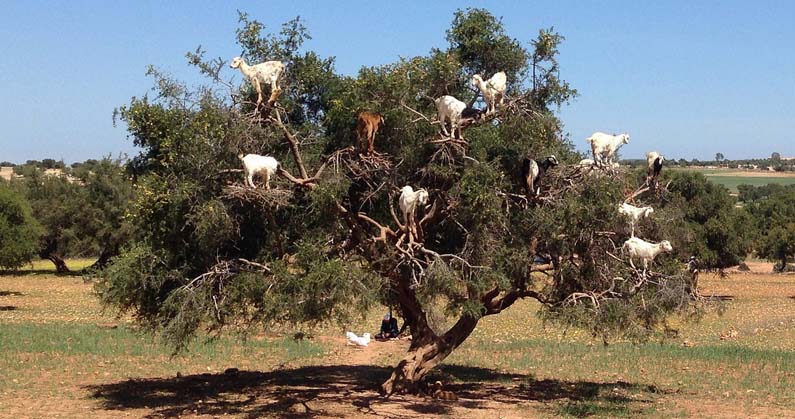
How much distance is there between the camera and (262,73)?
14055mm

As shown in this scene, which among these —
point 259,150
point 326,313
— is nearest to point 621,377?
point 326,313

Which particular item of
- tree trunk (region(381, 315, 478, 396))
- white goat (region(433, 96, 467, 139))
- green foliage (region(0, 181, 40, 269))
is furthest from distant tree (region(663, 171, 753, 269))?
white goat (region(433, 96, 467, 139))

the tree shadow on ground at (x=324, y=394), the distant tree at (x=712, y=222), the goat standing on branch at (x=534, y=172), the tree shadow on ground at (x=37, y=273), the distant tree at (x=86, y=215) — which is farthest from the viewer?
the tree shadow on ground at (x=37, y=273)

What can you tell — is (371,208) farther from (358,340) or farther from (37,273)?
(37,273)

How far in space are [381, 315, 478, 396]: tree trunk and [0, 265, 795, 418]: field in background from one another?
308mm

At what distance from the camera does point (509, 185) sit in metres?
14.5

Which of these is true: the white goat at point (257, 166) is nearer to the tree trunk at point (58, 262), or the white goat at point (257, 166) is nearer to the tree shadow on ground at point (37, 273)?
the tree shadow on ground at point (37, 273)

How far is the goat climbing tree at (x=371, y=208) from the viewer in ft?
45.1

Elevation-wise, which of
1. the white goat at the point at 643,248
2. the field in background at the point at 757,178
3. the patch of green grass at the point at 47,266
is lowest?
the patch of green grass at the point at 47,266

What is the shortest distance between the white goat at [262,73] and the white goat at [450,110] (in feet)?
8.68

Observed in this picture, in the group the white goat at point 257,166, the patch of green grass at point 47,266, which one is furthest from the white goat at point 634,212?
the patch of green grass at point 47,266

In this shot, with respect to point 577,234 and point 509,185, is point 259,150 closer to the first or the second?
point 509,185

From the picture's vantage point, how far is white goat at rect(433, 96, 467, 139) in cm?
1366

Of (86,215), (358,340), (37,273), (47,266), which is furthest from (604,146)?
(47,266)
